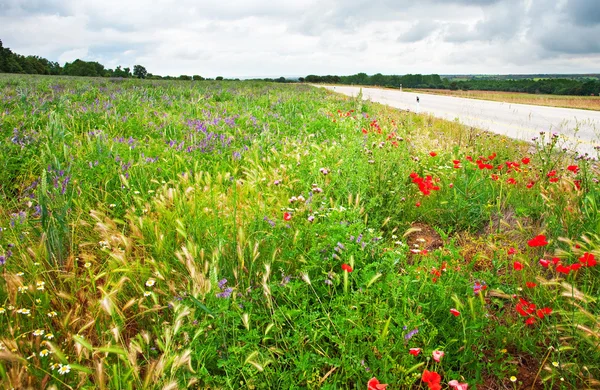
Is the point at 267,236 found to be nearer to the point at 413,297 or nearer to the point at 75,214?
the point at 413,297

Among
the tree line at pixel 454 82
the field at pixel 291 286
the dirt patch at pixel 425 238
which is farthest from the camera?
the tree line at pixel 454 82

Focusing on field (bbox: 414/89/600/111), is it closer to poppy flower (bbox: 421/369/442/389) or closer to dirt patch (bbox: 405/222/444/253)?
dirt patch (bbox: 405/222/444/253)

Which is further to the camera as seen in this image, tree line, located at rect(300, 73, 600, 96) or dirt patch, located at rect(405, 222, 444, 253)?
tree line, located at rect(300, 73, 600, 96)

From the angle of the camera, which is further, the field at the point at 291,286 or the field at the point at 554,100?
the field at the point at 554,100

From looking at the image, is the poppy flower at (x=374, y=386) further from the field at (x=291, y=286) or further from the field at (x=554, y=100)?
the field at (x=554, y=100)

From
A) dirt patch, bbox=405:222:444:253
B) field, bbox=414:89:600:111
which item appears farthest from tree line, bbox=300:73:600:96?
dirt patch, bbox=405:222:444:253

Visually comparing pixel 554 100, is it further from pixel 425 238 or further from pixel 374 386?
pixel 374 386

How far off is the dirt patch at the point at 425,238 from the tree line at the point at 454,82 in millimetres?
52688

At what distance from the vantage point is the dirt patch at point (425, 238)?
141 inches

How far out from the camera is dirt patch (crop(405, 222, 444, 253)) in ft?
11.7

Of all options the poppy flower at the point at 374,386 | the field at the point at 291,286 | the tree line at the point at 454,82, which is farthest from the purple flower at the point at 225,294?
the tree line at the point at 454,82

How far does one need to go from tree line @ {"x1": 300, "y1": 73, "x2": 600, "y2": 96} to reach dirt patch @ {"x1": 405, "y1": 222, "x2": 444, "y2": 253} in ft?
173

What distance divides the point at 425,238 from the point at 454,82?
224 feet

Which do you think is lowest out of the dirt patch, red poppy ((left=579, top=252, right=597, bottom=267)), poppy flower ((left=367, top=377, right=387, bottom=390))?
the dirt patch
